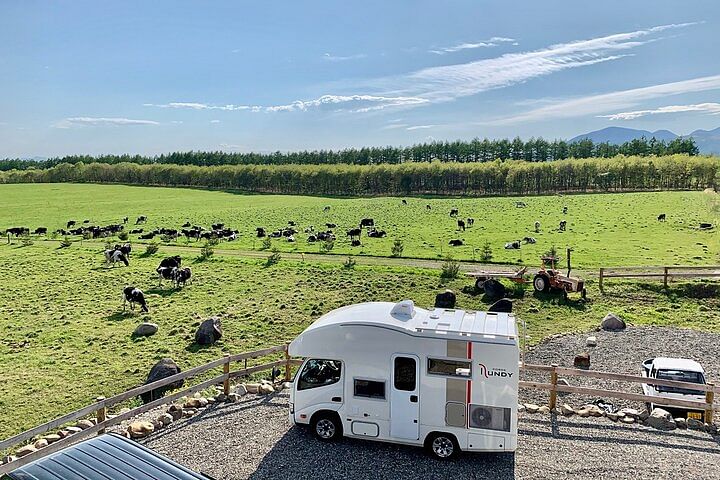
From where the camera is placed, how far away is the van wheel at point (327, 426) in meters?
12.2

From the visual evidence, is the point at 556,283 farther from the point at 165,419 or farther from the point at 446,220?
the point at 446,220

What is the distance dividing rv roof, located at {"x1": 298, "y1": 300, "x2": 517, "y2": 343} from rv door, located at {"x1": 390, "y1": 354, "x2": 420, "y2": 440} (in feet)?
2.35

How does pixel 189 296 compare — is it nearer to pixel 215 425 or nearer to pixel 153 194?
pixel 215 425

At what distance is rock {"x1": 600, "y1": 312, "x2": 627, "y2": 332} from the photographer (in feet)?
78.9

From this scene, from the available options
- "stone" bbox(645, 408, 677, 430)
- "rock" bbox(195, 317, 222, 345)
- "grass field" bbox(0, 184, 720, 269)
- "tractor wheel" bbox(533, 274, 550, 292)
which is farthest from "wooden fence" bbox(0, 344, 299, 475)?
"grass field" bbox(0, 184, 720, 269)

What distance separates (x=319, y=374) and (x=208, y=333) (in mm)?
12505

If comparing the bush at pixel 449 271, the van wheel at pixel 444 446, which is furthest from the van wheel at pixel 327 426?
the bush at pixel 449 271

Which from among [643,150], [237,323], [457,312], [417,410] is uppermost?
[643,150]

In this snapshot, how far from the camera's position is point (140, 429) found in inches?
508

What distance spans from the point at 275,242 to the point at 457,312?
3907cm

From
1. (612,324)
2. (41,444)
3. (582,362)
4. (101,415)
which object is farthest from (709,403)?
(41,444)

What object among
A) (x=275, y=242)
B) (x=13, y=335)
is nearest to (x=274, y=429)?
(x=13, y=335)

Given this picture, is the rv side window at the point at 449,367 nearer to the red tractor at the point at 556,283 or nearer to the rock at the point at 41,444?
the rock at the point at 41,444

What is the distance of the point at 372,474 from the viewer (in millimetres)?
10945
